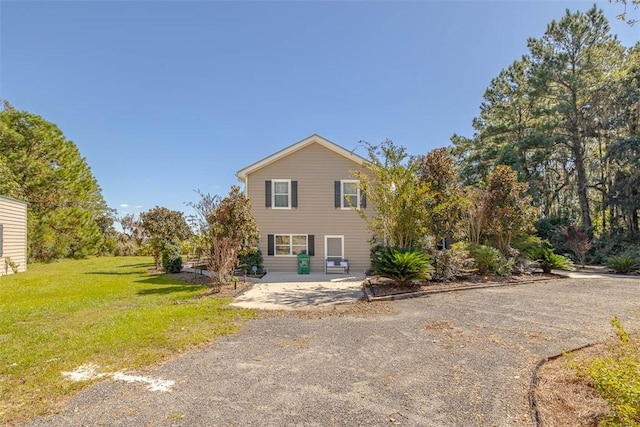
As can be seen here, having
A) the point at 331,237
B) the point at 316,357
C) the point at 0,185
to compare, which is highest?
the point at 0,185

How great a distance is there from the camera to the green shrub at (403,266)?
29.2 ft

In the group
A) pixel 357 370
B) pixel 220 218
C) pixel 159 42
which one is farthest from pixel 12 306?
pixel 159 42

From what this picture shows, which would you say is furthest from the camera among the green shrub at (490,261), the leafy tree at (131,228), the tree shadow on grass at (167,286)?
the leafy tree at (131,228)

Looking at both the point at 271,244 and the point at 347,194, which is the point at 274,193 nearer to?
the point at 271,244

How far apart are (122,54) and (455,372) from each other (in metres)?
14.4

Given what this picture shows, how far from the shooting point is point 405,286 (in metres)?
9.27

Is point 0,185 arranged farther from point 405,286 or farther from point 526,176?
point 526,176

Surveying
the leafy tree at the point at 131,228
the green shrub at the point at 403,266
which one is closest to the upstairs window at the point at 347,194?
the green shrub at the point at 403,266

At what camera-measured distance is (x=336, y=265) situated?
45.4 feet

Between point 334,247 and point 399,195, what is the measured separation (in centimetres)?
550

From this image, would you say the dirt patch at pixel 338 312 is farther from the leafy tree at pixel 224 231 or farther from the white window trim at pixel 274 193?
the white window trim at pixel 274 193

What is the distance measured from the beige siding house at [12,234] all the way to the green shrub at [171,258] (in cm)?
631

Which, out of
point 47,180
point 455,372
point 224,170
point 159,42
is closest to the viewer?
point 455,372

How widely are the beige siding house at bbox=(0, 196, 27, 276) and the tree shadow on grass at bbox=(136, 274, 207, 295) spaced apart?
6583mm
